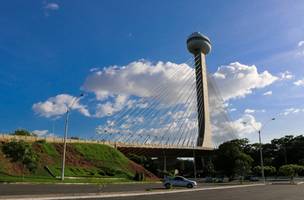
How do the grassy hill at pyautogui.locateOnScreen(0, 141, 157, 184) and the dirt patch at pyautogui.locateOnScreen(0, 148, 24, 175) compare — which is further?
the grassy hill at pyautogui.locateOnScreen(0, 141, 157, 184)

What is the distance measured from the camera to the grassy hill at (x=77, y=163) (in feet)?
185

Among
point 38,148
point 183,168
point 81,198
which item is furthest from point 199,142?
point 81,198

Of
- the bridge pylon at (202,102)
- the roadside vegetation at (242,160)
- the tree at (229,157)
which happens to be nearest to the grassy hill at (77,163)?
the roadside vegetation at (242,160)

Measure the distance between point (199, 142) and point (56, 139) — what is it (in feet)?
140

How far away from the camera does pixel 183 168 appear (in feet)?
522

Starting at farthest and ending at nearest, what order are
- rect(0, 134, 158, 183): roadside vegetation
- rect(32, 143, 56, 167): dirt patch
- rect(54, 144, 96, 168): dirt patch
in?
rect(54, 144, 96, 168): dirt patch → rect(32, 143, 56, 167): dirt patch → rect(0, 134, 158, 183): roadside vegetation

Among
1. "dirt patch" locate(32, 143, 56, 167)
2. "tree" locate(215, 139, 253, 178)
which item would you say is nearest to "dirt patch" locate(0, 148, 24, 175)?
"dirt patch" locate(32, 143, 56, 167)

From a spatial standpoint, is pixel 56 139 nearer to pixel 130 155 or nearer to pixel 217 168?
pixel 130 155

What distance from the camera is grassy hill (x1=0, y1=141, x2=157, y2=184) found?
56344 mm

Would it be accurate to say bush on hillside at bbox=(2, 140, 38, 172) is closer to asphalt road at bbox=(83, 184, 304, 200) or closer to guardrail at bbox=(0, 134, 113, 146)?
guardrail at bbox=(0, 134, 113, 146)

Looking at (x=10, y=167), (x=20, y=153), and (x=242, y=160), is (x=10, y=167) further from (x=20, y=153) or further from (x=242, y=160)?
(x=242, y=160)

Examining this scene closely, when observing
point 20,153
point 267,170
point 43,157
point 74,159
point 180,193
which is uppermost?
point 20,153

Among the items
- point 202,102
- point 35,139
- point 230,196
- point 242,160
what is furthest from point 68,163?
point 242,160

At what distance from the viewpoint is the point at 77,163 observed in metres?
69.6
